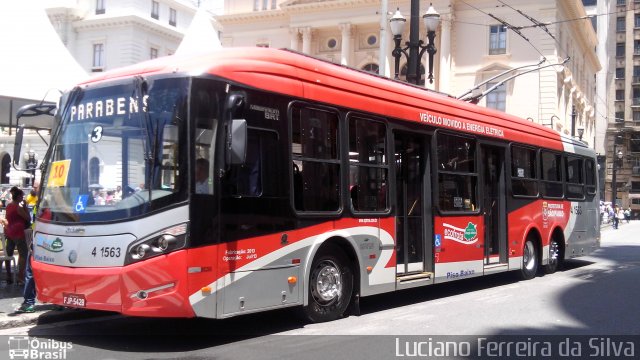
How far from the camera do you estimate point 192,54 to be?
25.7 ft

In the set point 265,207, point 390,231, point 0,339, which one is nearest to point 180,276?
point 265,207

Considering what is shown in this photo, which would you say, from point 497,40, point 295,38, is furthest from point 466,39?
point 295,38

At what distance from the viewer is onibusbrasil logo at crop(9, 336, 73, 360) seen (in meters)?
6.65

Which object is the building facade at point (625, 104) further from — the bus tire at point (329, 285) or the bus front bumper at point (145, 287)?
the bus front bumper at point (145, 287)

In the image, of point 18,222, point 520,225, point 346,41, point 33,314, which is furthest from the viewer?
point 346,41

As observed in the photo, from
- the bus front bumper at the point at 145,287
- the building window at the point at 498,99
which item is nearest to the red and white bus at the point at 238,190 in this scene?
the bus front bumper at the point at 145,287

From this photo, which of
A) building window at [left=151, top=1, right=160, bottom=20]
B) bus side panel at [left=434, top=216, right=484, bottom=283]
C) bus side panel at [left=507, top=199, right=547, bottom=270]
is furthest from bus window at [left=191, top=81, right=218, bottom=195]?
building window at [left=151, top=1, right=160, bottom=20]

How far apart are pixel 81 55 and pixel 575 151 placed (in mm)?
53360

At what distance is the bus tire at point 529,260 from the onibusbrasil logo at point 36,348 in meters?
9.62

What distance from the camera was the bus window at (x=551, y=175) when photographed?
14445 millimetres

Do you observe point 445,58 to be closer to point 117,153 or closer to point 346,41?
point 346,41

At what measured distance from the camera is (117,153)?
23.0ft

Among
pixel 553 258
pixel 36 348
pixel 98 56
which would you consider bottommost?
pixel 36 348

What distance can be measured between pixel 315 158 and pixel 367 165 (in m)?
1.11
